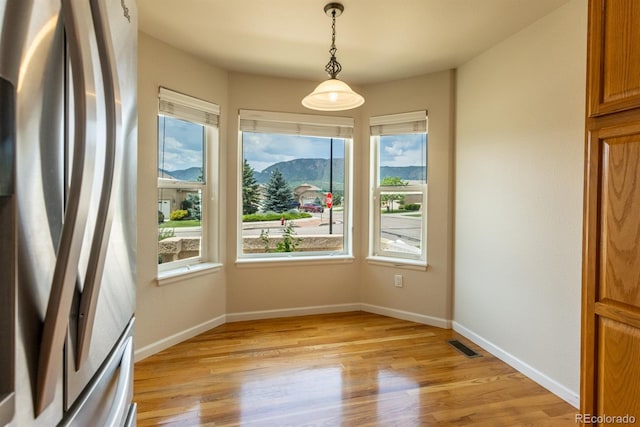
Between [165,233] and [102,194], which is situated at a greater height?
[102,194]

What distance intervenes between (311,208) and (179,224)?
54.3 inches

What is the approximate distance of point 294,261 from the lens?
3.65 metres

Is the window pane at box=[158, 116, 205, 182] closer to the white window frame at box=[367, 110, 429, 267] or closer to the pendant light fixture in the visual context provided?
the pendant light fixture

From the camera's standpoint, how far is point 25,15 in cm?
44

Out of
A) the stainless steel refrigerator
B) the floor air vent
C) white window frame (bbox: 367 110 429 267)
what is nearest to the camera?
the stainless steel refrigerator

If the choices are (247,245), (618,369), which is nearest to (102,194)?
(618,369)

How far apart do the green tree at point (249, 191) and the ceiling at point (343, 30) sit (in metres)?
1.00

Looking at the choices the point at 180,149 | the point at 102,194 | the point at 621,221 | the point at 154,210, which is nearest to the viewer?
the point at 102,194

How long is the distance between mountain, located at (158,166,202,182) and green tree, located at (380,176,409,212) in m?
1.89

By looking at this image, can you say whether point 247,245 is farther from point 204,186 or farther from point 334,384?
point 334,384

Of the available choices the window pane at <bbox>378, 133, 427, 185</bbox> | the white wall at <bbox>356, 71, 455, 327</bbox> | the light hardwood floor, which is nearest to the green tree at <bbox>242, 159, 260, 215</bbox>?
the light hardwood floor

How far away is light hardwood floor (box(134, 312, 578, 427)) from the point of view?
6.59 feet

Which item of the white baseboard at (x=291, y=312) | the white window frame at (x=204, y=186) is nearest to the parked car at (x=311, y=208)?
the white window frame at (x=204, y=186)

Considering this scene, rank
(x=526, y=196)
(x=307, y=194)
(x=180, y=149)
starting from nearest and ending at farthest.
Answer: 1. (x=526, y=196)
2. (x=180, y=149)
3. (x=307, y=194)
